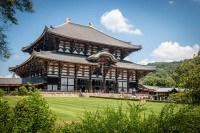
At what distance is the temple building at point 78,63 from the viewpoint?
35625 mm

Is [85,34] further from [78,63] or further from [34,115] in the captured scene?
[34,115]

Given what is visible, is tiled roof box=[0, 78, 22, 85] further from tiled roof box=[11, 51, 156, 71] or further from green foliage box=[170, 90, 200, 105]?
green foliage box=[170, 90, 200, 105]

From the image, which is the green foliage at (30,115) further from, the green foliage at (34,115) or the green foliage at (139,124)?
the green foliage at (139,124)

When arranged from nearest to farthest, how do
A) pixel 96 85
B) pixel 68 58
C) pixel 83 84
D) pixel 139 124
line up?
pixel 139 124 < pixel 68 58 < pixel 83 84 < pixel 96 85

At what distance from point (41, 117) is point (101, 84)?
116 ft

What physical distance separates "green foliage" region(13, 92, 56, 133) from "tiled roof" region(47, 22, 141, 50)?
31.0 meters

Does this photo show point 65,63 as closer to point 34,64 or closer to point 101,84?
point 34,64

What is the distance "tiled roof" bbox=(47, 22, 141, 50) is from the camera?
4006 centimetres

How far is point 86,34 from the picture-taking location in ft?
149

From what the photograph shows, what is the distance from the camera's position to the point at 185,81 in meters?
8.86

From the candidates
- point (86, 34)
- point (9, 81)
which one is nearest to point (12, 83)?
point (9, 81)

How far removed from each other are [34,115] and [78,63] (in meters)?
29.8

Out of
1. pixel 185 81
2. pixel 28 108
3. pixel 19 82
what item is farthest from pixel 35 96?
pixel 19 82

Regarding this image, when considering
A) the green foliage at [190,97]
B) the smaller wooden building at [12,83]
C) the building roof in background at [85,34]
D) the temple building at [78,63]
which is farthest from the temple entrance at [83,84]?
the green foliage at [190,97]
